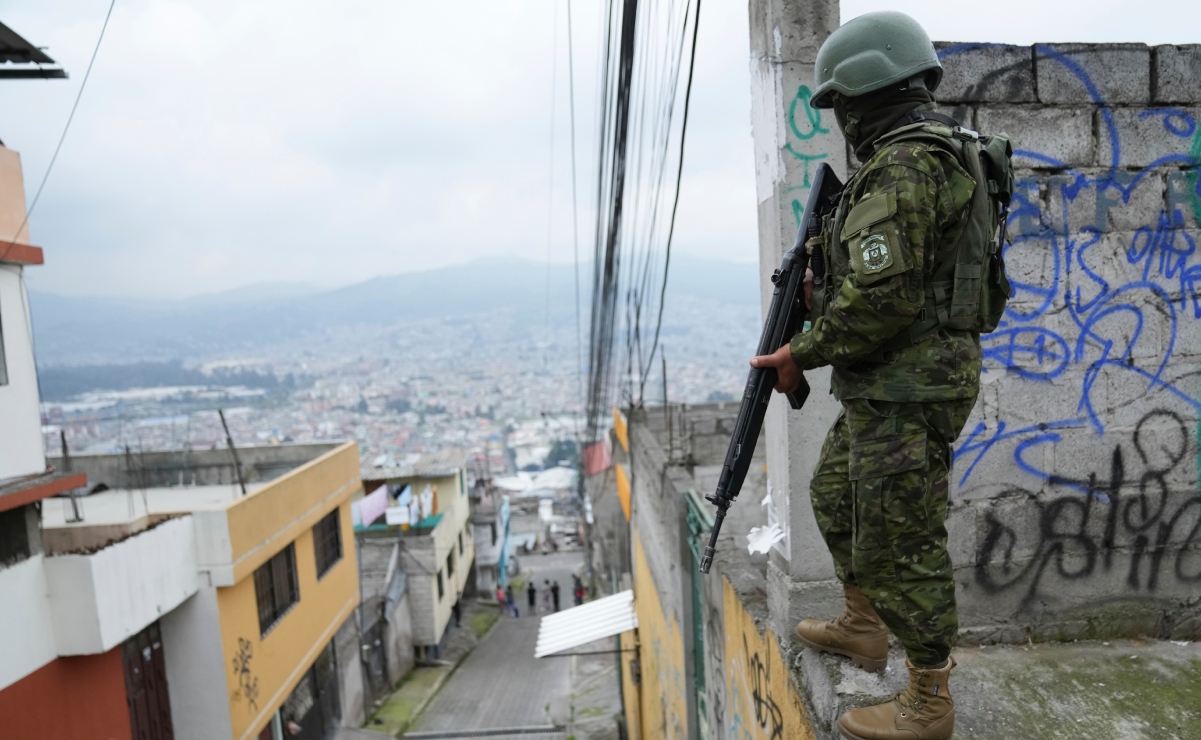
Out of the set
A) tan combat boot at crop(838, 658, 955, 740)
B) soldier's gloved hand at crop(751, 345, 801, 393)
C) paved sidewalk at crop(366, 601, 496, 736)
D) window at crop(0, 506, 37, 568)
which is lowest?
paved sidewalk at crop(366, 601, 496, 736)

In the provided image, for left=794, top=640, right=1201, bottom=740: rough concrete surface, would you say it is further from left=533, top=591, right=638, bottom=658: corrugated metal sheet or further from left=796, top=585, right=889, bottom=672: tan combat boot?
left=533, top=591, right=638, bottom=658: corrugated metal sheet

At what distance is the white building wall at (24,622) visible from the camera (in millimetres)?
7012

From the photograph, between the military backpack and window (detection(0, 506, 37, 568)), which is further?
window (detection(0, 506, 37, 568))

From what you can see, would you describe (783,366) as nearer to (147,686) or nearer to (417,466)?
(147,686)

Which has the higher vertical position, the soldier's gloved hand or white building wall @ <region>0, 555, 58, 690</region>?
the soldier's gloved hand

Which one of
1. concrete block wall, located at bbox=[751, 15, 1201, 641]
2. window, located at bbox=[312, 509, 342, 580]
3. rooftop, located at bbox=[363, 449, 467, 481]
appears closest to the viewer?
concrete block wall, located at bbox=[751, 15, 1201, 641]

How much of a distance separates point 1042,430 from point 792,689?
57.0 inches

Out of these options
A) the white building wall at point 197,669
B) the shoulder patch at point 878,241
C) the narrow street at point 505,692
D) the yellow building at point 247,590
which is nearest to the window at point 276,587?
the yellow building at point 247,590

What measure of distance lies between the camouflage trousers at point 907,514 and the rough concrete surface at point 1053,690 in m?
0.44

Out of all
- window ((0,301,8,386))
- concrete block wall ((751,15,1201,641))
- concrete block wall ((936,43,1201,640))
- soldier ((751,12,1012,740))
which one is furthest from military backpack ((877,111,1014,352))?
window ((0,301,8,386))

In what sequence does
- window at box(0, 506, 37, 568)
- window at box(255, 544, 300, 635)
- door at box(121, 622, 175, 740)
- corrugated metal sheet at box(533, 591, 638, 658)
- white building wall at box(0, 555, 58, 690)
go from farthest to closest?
1. window at box(255, 544, 300, 635)
2. door at box(121, 622, 175, 740)
3. corrugated metal sheet at box(533, 591, 638, 658)
4. window at box(0, 506, 37, 568)
5. white building wall at box(0, 555, 58, 690)

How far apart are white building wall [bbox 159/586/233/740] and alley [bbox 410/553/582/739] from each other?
17.4 feet

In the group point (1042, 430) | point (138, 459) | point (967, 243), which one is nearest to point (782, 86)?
point (967, 243)

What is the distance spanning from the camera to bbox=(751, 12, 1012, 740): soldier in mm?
1789
